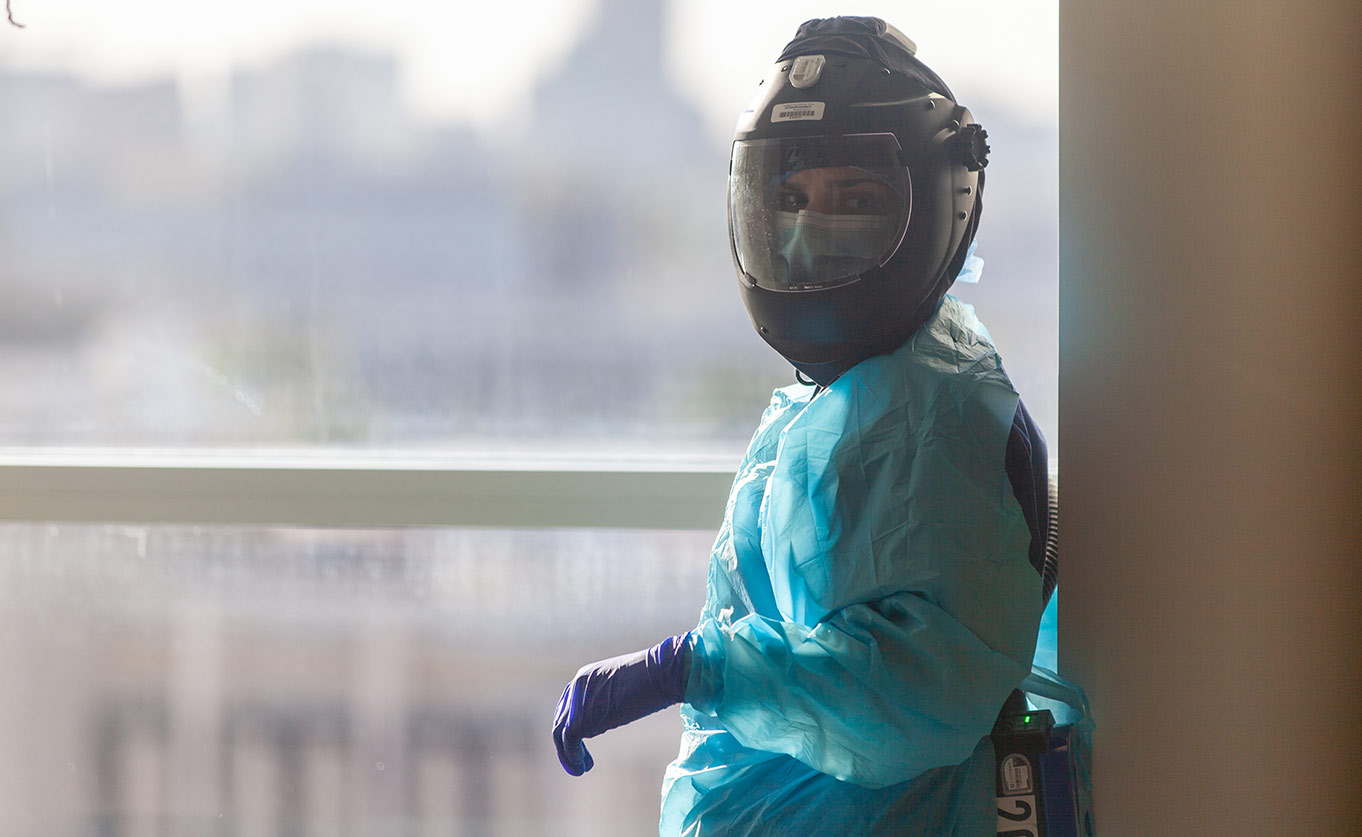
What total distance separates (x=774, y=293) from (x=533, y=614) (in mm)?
822

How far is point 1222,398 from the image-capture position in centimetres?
116

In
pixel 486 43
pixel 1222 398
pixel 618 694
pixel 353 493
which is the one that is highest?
pixel 486 43

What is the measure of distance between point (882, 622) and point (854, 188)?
0.49 m

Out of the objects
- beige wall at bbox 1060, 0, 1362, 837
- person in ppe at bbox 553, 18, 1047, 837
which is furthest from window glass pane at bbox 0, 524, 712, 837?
beige wall at bbox 1060, 0, 1362, 837

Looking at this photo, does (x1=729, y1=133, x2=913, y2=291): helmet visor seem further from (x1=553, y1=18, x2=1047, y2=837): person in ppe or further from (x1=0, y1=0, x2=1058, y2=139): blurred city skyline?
(x1=0, y1=0, x2=1058, y2=139): blurred city skyline

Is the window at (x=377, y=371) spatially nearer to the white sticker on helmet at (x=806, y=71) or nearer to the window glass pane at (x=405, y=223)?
the window glass pane at (x=405, y=223)

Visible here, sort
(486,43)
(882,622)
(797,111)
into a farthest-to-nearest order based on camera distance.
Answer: (486,43) → (797,111) → (882,622)

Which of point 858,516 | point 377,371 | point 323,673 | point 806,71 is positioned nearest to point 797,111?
point 806,71

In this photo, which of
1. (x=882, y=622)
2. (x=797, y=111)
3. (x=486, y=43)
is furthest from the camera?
(x=486, y=43)

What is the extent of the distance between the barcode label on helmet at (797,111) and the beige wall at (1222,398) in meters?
0.39

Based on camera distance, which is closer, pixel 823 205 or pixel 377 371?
pixel 823 205

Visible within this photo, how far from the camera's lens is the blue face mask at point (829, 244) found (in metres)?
1.07

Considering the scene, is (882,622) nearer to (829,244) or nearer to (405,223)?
(829,244)

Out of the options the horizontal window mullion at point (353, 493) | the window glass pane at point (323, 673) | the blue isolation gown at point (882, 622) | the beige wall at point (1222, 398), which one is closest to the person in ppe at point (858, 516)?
the blue isolation gown at point (882, 622)
